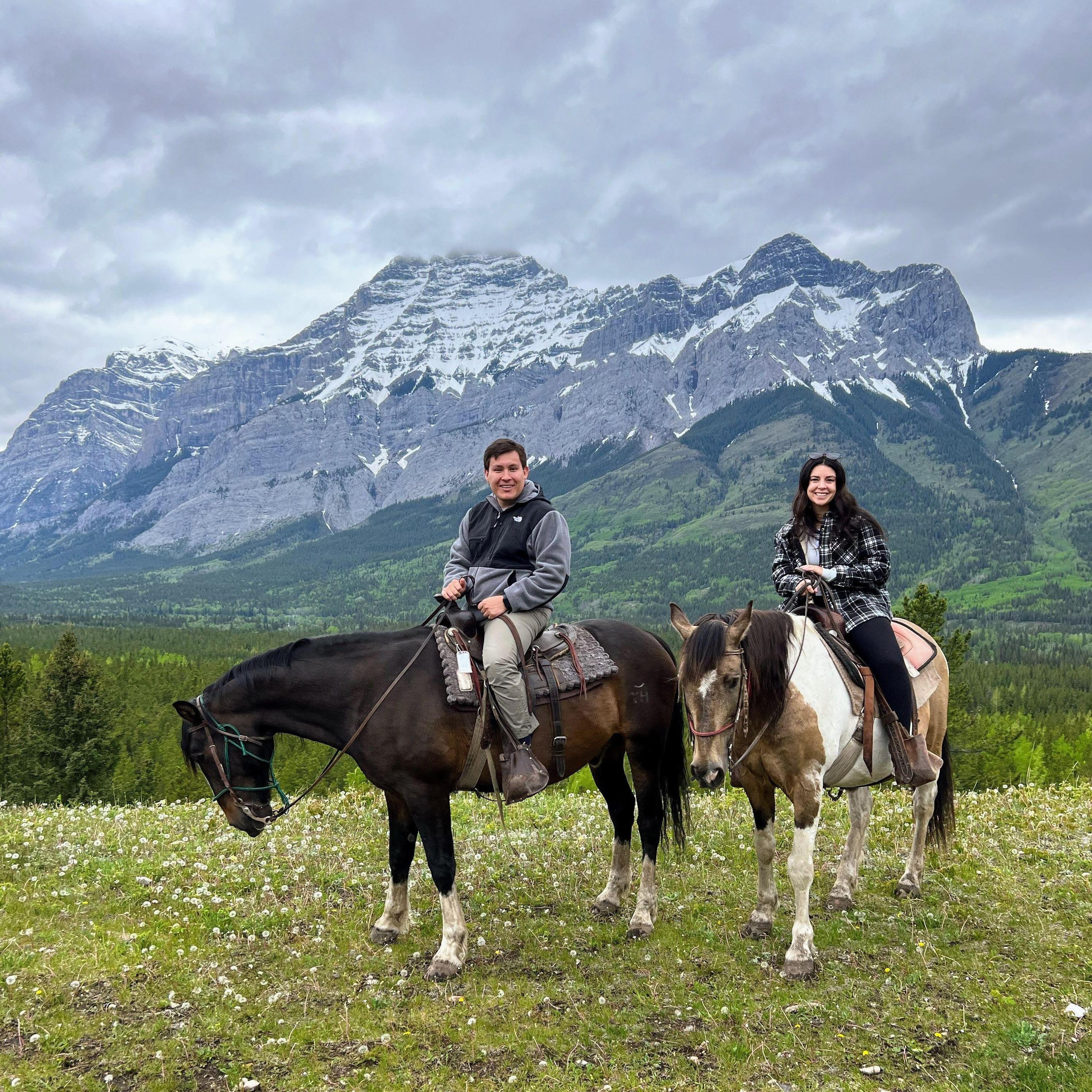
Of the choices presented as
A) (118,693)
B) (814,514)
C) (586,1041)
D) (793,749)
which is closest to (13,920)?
(586,1041)

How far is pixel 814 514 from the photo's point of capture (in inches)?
360

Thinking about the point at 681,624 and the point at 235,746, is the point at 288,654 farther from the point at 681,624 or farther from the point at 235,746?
the point at 681,624

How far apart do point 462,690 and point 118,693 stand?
2677 inches

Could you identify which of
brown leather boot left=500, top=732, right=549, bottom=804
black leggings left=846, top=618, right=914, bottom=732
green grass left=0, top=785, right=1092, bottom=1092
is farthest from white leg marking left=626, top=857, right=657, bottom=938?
black leggings left=846, top=618, right=914, bottom=732

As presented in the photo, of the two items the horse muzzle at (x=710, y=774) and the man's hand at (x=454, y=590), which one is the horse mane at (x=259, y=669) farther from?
the horse muzzle at (x=710, y=774)

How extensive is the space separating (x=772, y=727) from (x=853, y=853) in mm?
3140

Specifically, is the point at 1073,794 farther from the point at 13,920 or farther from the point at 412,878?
the point at 13,920

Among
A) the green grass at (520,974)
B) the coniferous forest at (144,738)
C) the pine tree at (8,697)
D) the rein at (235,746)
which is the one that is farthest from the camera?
the pine tree at (8,697)

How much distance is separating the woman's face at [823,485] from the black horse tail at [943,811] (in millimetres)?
4288

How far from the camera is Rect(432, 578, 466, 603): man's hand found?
8.10 meters

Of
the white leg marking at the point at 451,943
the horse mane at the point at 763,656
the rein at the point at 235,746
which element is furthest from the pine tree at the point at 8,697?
the horse mane at the point at 763,656

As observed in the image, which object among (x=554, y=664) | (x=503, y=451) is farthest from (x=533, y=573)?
(x=503, y=451)

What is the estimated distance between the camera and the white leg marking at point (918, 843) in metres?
9.40

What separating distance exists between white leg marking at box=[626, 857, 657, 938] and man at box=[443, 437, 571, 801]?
2009 mm
